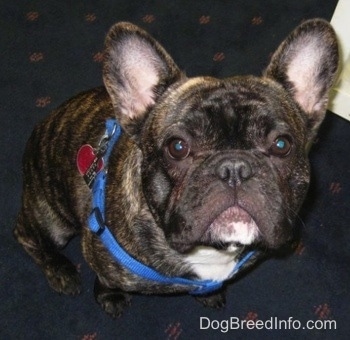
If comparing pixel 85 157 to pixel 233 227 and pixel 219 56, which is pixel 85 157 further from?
pixel 219 56

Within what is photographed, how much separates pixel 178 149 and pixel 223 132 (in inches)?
5.9

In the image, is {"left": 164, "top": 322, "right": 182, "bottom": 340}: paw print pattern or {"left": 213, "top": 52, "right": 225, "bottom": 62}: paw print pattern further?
{"left": 213, "top": 52, "right": 225, "bottom": 62}: paw print pattern

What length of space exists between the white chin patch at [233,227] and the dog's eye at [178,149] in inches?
9.1

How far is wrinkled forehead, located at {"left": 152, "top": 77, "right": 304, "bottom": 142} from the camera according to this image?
5.64 ft

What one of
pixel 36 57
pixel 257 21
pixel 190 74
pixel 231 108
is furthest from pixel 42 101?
pixel 231 108

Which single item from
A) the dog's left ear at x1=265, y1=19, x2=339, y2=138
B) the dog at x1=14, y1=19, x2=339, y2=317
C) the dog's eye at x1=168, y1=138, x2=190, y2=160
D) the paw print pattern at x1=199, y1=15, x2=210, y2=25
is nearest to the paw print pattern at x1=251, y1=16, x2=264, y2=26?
the paw print pattern at x1=199, y1=15, x2=210, y2=25

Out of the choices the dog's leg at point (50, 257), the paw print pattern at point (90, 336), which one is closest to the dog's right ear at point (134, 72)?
the dog's leg at point (50, 257)

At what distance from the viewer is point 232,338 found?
2652mm

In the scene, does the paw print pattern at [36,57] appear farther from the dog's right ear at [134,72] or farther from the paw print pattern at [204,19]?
the dog's right ear at [134,72]

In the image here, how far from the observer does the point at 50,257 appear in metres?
2.64

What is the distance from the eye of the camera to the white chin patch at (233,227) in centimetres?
165

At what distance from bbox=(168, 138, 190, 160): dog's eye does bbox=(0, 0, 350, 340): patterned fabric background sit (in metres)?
1.20

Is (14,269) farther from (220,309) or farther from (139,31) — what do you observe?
(139,31)

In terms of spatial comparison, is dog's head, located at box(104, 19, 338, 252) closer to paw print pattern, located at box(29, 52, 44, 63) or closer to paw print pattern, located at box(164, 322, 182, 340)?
paw print pattern, located at box(164, 322, 182, 340)
